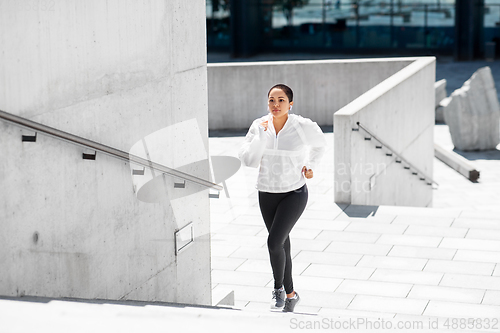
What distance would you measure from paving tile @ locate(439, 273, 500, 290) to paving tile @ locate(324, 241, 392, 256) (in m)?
0.98

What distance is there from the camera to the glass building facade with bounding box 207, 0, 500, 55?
34.8 metres

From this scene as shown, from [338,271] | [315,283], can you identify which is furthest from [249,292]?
[338,271]

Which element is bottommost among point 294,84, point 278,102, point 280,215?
point 280,215

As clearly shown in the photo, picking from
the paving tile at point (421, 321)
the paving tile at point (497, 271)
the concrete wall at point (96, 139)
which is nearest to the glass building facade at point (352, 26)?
the paving tile at point (497, 271)

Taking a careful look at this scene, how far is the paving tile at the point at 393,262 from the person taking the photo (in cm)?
739

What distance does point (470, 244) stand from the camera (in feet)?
26.3

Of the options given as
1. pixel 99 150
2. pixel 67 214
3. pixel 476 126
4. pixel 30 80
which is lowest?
pixel 476 126

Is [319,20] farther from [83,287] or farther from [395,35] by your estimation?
[83,287]

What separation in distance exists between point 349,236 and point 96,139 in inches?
170

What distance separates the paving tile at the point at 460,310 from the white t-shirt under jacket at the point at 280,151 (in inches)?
68.2

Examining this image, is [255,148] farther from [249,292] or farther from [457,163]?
[457,163]

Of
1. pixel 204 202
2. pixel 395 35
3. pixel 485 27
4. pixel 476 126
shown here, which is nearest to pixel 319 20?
pixel 395 35

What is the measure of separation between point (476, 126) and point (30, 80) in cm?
1672

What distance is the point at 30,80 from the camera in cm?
416
